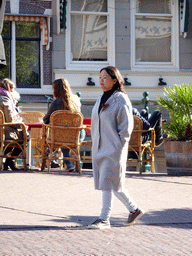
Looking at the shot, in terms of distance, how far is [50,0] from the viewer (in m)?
16.7

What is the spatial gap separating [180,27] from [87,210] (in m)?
11.7

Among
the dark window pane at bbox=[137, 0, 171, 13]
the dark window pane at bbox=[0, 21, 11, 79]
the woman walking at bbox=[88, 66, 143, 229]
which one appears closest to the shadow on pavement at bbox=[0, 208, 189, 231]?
the woman walking at bbox=[88, 66, 143, 229]

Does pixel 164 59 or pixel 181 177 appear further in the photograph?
pixel 164 59

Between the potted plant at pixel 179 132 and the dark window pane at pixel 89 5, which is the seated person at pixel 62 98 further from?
the dark window pane at pixel 89 5

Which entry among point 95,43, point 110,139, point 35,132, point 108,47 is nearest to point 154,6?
point 108,47

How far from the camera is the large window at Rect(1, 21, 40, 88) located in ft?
54.4

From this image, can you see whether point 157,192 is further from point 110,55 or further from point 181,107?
point 110,55

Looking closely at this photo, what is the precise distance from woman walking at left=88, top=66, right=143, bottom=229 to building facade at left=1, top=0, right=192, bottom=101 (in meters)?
11.0

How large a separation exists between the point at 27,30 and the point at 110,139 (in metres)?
11.7

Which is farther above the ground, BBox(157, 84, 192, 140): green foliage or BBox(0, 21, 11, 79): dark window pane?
BBox(0, 21, 11, 79): dark window pane

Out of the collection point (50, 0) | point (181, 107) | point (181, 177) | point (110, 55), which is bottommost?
point (181, 177)

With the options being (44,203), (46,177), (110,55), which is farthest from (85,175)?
(110,55)

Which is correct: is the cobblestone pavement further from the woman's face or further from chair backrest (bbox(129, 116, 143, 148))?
the woman's face

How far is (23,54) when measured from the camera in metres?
16.8
